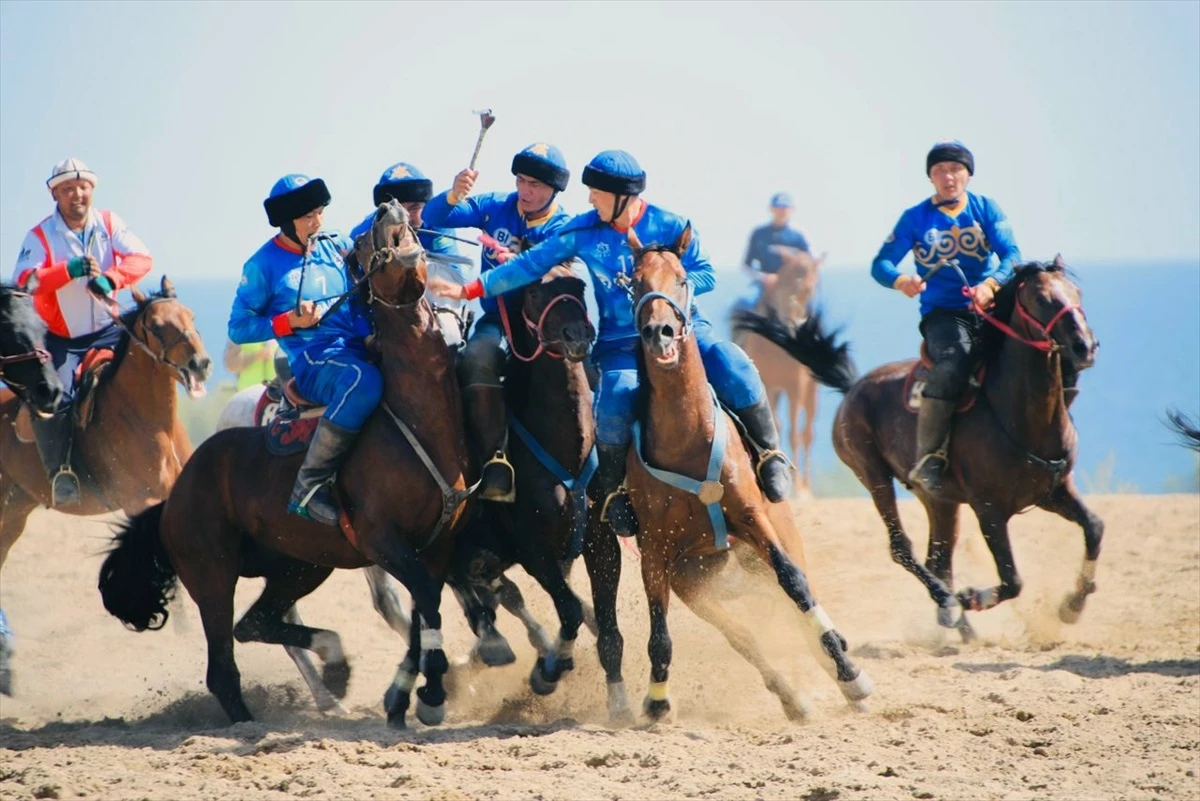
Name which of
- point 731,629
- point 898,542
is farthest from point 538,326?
point 898,542

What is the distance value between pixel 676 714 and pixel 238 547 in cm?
229

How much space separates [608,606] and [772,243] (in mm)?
12941

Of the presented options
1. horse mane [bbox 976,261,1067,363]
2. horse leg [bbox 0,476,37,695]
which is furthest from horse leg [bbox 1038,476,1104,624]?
horse leg [bbox 0,476,37,695]

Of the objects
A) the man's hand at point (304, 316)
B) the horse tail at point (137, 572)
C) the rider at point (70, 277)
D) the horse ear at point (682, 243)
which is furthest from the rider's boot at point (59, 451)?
the horse ear at point (682, 243)

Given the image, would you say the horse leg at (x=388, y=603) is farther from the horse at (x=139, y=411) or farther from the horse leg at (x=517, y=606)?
the horse at (x=139, y=411)

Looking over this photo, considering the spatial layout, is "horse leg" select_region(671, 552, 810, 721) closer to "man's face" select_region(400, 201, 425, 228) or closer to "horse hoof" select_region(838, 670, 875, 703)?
"horse hoof" select_region(838, 670, 875, 703)

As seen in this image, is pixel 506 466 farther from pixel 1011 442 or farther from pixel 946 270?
pixel 946 270

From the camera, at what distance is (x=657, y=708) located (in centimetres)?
730

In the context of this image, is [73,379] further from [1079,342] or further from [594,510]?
[1079,342]

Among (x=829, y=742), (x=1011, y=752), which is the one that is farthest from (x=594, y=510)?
(x=1011, y=752)

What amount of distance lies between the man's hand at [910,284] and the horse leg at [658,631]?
107 inches

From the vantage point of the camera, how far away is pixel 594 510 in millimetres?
7688

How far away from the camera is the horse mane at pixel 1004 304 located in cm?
889

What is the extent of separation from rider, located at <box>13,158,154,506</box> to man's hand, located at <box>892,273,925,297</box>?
179 inches
